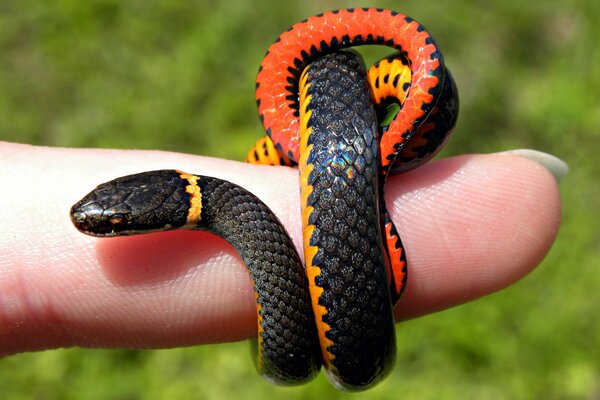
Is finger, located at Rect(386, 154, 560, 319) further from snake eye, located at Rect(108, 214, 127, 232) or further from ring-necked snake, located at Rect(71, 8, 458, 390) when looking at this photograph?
snake eye, located at Rect(108, 214, 127, 232)

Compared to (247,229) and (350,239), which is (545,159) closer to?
(350,239)

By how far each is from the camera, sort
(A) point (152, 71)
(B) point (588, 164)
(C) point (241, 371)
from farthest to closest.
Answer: (A) point (152, 71) → (B) point (588, 164) → (C) point (241, 371)

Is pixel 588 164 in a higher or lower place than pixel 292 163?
lower

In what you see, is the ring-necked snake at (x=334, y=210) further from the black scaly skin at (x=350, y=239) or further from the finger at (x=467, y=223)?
the finger at (x=467, y=223)

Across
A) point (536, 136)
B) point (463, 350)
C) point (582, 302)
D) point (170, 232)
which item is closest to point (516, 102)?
point (536, 136)

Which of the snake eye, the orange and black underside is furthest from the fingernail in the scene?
the snake eye

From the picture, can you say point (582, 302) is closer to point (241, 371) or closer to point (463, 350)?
point (463, 350)

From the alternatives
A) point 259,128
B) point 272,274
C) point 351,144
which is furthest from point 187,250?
point 259,128

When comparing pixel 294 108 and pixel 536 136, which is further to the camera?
pixel 536 136
